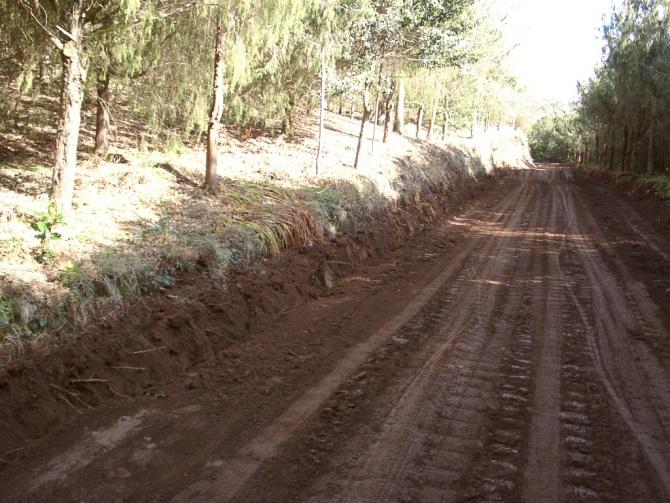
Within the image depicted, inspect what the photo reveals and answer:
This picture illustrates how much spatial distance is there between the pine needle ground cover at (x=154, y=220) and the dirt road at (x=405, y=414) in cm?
134

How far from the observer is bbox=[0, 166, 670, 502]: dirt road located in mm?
3707

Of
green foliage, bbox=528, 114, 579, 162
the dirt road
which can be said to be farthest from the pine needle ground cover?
green foliage, bbox=528, 114, 579, 162

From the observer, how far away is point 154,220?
27.2 ft

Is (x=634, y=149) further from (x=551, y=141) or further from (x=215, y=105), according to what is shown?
(x=551, y=141)

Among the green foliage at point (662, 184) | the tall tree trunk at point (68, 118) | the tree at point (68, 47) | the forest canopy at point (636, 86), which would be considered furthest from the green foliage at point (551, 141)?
the tall tree trunk at point (68, 118)

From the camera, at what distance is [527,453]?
4.14m

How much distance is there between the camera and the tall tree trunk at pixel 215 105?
9547 millimetres

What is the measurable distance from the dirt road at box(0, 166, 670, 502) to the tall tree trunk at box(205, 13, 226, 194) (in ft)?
12.1

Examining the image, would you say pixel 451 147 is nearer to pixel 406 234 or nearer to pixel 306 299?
pixel 406 234

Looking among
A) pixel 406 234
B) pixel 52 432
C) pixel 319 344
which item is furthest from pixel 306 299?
pixel 406 234

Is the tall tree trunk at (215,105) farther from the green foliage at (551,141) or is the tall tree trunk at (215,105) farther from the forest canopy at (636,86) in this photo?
the green foliage at (551,141)

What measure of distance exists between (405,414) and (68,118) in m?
6.12

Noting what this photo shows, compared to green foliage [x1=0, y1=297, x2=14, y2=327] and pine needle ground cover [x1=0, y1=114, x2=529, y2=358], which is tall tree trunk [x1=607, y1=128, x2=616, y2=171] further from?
green foliage [x1=0, y1=297, x2=14, y2=327]

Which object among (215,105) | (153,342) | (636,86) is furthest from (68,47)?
(636,86)
